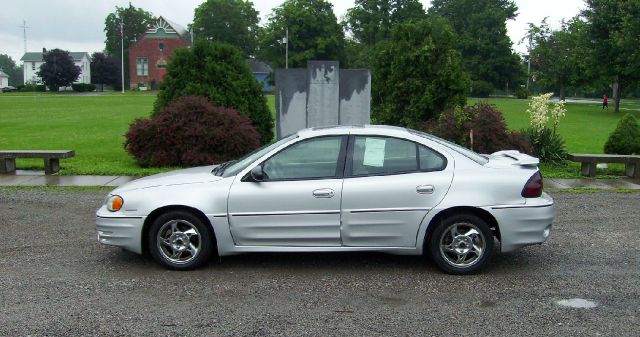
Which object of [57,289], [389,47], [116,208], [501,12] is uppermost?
[501,12]

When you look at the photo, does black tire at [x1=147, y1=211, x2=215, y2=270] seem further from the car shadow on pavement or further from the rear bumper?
the rear bumper

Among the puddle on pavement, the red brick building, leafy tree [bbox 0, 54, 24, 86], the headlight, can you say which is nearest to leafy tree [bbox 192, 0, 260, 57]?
the red brick building

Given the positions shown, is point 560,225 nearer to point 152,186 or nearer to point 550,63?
point 152,186

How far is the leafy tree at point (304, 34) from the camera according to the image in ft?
275

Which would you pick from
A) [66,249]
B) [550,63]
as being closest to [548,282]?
[66,249]

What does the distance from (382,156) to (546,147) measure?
9.47m

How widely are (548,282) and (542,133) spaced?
9.35 meters

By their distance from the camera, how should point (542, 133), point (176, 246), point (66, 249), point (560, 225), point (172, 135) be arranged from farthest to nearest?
1. point (542, 133)
2. point (172, 135)
3. point (560, 225)
4. point (66, 249)
5. point (176, 246)

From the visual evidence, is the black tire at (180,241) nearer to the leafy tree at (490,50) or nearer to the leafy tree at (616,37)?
the leafy tree at (616,37)

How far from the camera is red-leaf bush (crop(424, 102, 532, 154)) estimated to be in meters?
13.1

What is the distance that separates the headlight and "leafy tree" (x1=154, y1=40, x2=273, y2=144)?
8508mm

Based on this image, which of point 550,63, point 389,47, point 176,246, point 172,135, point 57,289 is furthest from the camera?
point 550,63

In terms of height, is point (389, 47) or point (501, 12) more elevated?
point (501, 12)

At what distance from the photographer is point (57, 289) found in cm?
571
